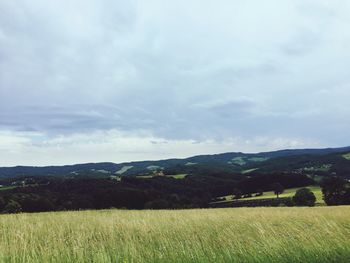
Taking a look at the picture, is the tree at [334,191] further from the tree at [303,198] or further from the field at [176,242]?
the field at [176,242]

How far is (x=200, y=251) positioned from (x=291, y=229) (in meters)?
4.23

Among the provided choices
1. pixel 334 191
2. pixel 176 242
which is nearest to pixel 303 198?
pixel 334 191

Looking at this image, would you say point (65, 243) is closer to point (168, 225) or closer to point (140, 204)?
point (168, 225)

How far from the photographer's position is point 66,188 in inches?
5778

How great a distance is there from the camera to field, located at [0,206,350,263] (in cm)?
853

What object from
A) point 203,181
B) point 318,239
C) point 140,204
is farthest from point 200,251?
point 203,181

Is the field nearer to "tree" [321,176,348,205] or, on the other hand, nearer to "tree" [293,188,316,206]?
"tree" [293,188,316,206]

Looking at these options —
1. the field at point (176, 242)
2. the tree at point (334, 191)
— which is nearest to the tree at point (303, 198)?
the tree at point (334, 191)

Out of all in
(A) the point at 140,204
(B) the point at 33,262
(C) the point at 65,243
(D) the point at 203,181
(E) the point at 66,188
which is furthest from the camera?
(D) the point at 203,181

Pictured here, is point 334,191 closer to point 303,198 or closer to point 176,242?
point 303,198

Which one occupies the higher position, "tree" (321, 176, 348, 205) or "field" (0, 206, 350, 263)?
"field" (0, 206, 350, 263)

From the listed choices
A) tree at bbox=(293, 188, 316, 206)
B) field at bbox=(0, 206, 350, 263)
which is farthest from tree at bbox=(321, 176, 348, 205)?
field at bbox=(0, 206, 350, 263)

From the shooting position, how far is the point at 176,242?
10484mm

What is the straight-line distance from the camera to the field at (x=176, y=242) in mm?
8531
